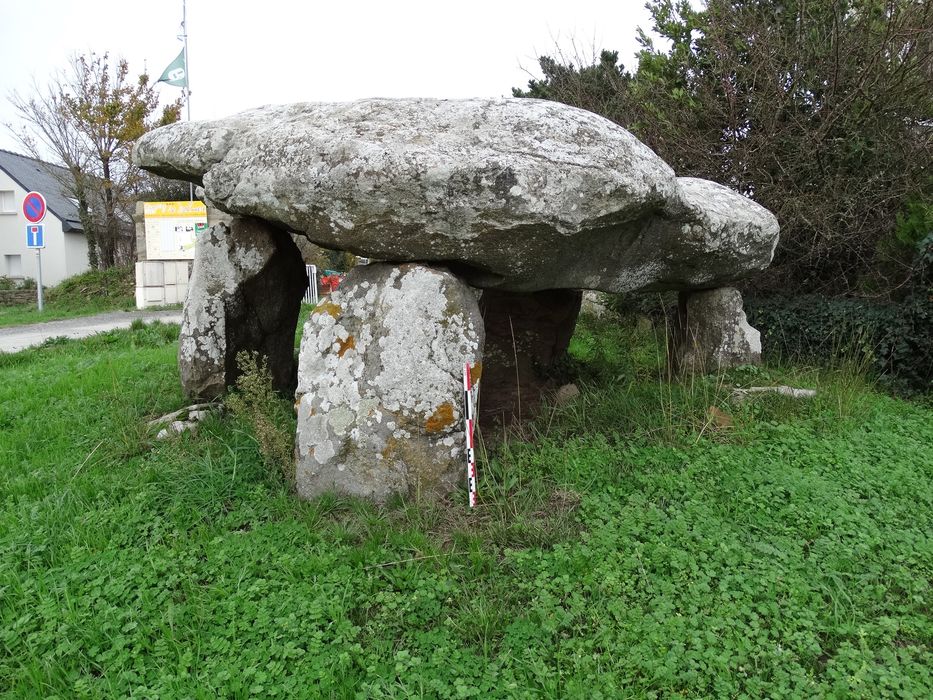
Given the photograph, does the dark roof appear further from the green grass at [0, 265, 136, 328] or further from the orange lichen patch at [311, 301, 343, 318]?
the orange lichen patch at [311, 301, 343, 318]

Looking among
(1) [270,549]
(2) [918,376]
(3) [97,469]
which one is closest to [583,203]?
(1) [270,549]

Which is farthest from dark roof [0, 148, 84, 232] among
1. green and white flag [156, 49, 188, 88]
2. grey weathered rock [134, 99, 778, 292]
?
grey weathered rock [134, 99, 778, 292]

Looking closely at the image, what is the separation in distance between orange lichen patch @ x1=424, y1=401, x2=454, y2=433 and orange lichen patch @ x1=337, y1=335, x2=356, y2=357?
633 millimetres

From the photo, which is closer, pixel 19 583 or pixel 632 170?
pixel 19 583

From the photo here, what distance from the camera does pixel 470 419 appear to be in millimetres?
3557

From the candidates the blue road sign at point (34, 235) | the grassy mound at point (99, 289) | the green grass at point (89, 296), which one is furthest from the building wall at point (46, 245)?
the blue road sign at point (34, 235)

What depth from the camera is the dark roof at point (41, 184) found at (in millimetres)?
27125

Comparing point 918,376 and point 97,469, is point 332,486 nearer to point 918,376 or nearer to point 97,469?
point 97,469

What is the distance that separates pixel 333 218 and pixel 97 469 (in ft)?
6.96

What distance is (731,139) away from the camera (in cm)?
778

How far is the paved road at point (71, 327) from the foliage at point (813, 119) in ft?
28.8

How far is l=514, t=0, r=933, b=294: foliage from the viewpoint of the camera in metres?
6.77

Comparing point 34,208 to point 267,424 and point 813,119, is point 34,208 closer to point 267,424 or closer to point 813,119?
point 267,424

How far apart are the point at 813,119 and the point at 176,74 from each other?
1455 cm
